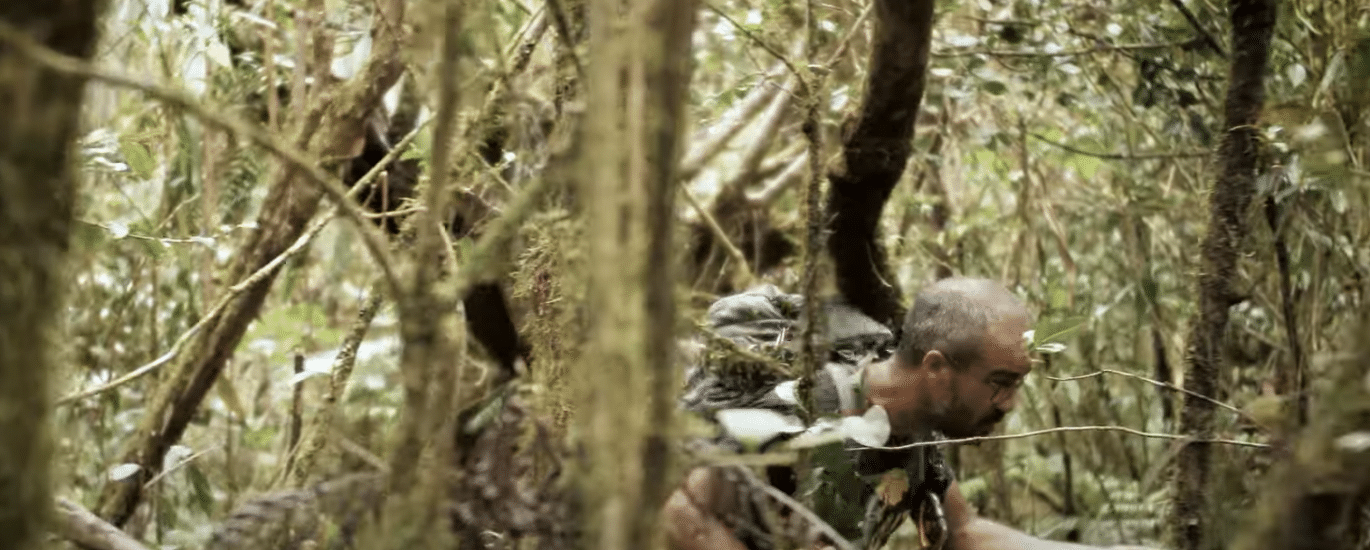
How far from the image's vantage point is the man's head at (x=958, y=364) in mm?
2008

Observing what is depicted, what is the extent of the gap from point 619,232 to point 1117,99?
2.65 meters

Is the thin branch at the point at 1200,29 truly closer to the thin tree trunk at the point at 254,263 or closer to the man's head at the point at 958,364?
the man's head at the point at 958,364

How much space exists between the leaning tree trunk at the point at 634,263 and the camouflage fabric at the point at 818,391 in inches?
8.9

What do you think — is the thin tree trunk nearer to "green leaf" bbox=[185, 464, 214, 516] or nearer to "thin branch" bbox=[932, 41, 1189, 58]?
"green leaf" bbox=[185, 464, 214, 516]

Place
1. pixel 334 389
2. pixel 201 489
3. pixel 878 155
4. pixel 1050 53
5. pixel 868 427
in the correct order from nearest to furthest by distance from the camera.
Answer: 1. pixel 868 427
2. pixel 334 389
3. pixel 878 155
4. pixel 201 489
5. pixel 1050 53

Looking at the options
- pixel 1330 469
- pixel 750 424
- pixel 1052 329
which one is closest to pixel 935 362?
pixel 1052 329

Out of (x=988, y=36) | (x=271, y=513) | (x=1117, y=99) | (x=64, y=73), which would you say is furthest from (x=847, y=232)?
(x=64, y=73)

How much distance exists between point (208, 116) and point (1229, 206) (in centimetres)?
124

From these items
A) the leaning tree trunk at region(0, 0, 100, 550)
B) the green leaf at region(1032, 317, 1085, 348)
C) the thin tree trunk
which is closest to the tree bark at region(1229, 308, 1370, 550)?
the leaning tree trunk at region(0, 0, 100, 550)

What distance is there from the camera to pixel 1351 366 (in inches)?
29.8

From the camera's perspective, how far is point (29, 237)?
741mm

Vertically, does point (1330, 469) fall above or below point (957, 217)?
below

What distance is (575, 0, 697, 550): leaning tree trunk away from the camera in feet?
2.56

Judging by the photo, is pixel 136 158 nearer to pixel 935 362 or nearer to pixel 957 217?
pixel 935 362
